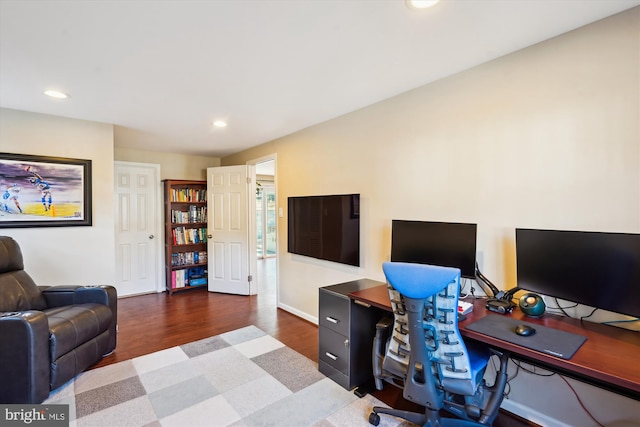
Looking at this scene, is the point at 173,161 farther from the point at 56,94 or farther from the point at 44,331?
the point at 44,331

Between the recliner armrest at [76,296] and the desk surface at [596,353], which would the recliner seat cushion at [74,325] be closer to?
the recliner armrest at [76,296]

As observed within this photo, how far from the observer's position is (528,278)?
178 cm

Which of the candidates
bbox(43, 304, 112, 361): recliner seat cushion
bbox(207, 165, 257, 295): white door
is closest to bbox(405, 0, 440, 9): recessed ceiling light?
bbox(43, 304, 112, 361): recliner seat cushion

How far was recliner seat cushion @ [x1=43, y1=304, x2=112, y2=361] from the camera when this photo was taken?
213cm

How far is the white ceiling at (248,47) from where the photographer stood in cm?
154

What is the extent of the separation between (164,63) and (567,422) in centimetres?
328

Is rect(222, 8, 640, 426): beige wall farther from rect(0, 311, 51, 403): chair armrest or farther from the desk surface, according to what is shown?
rect(0, 311, 51, 403): chair armrest

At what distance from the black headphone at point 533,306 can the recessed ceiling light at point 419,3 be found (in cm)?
165

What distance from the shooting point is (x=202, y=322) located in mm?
3607

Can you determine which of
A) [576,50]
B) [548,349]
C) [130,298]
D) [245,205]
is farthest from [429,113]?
[130,298]

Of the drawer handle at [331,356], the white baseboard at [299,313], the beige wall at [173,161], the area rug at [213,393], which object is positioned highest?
the beige wall at [173,161]

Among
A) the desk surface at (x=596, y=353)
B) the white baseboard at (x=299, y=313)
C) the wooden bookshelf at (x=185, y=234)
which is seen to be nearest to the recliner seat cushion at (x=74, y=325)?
the white baseboard at (x=299, y=313)

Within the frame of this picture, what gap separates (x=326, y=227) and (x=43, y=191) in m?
2.87

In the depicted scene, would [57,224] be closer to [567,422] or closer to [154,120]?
[154,120]
